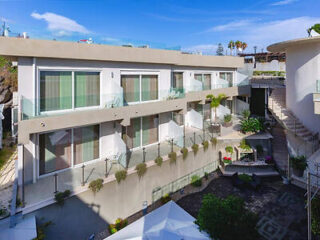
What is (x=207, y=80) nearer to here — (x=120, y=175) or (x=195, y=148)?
(x=195, y=148)

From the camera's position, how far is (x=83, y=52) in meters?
11.4

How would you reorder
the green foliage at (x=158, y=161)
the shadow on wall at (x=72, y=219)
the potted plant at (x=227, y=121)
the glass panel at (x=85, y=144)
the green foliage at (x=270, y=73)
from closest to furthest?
the shadow on wall at (x=72, y=219), the glass panel at (x=85, y=144), the green foliage at (x=158, y=161), the potted plant at (x=227, y=121), the green foliage at (x=270, y=73)

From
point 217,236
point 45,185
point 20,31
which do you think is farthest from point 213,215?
point 20,31

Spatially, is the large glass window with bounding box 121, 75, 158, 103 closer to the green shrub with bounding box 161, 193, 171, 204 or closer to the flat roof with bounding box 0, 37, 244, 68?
the flat roof with bounding box 0, 37, 244, 68

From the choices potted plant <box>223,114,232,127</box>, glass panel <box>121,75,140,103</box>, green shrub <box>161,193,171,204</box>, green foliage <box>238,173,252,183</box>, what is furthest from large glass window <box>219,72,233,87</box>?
green shrub <box>161,193,171,204</box>

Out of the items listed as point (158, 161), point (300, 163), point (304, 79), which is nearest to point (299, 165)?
point (300, 163)

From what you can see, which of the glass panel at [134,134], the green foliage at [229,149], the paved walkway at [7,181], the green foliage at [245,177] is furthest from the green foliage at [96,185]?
the green foliage at [229,149]

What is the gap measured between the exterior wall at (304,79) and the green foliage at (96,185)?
50.4 ft

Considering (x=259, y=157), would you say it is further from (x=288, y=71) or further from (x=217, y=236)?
(x=217, y=236)

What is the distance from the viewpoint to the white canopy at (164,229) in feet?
25.5

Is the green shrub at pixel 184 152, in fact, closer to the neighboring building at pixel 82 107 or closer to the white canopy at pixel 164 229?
the neighboring building at pixel 82 107

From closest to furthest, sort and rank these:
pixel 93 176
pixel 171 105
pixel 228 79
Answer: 1. pixel 93 176
2. pixel 171 105
3. pixel 228 79

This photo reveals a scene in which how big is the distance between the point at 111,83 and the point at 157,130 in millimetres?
5331

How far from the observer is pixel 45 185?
10.2 m
